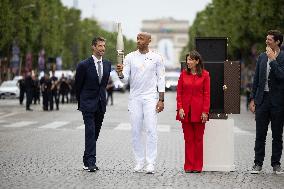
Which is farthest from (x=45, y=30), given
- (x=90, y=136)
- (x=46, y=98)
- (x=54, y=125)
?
(x=90, y=136)

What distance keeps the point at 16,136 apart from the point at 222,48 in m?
9.84

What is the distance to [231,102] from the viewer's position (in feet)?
49.5

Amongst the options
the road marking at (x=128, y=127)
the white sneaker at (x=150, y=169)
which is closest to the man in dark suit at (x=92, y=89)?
the white sneaker at (x=150, y=169)

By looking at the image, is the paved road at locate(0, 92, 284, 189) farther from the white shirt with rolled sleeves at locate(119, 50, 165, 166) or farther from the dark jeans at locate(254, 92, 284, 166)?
the white shirt with rolled sleeves at locate(119, 50, 165, 166)

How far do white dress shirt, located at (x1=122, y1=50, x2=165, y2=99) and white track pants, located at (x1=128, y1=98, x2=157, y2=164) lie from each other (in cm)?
11

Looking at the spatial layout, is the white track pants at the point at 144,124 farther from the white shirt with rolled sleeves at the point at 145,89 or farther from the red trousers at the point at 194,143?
the red trousers at the point at 194,143

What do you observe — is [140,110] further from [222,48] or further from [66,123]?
[66,123]

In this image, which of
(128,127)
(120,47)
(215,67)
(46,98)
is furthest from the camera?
(46,98)

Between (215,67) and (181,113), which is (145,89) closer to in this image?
(181,113)

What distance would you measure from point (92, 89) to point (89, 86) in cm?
6

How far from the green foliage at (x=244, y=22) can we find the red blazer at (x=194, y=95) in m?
39.7

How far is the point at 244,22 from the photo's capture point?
71.1 metres

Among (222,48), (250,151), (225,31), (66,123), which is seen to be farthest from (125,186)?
(225,31)

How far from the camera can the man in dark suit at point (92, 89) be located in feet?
48.7
